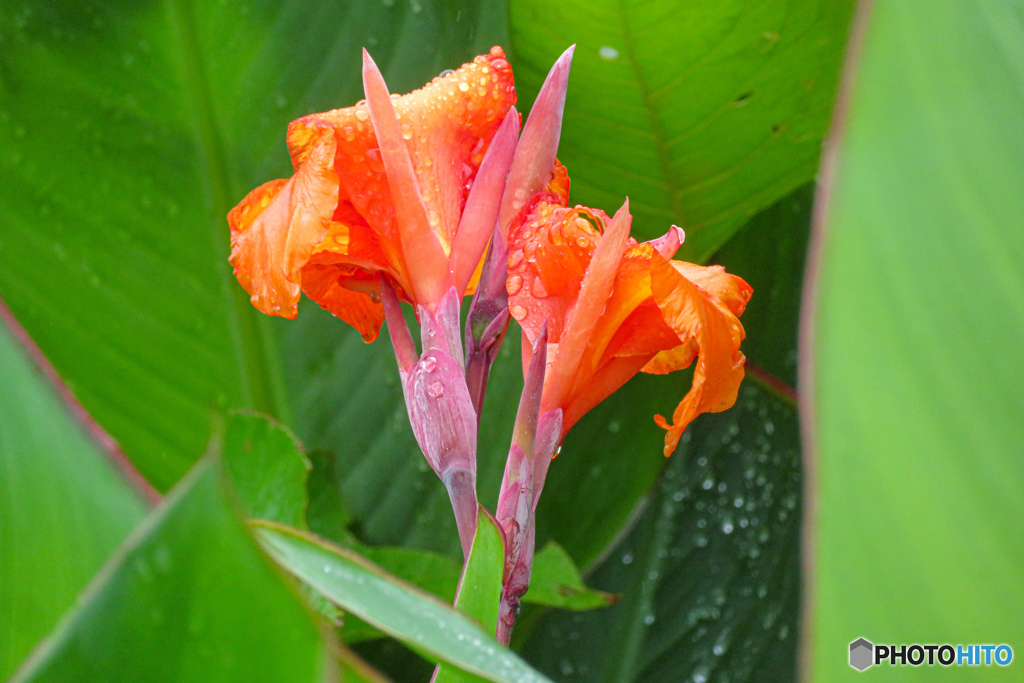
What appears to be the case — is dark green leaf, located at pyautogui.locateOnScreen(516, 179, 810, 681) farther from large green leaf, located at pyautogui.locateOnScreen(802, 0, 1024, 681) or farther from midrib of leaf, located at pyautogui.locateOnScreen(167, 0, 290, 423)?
large green leaf, located at pyautogui.locateOnScreen(802, 0, 1024, 681)

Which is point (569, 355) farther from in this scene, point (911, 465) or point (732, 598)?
point (732, 598)

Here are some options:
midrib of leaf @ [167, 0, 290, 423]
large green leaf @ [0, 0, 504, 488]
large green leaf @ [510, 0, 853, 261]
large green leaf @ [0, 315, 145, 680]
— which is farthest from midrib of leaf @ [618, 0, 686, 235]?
large green leaf @ [0, 315, 145, 680]

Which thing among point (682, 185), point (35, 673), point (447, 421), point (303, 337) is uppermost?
point (682, 185)

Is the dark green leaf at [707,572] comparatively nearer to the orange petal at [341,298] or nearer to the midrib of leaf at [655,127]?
the midrib of leaf at [655,127]

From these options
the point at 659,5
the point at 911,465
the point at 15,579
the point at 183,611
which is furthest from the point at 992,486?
the point at 659,5

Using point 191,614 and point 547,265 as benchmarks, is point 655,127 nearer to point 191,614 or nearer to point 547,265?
point 547,265

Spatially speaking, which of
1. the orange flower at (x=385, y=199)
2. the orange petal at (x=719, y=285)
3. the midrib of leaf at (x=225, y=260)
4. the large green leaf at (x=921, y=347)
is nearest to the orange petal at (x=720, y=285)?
the orange petal at (x=719, y=285)
